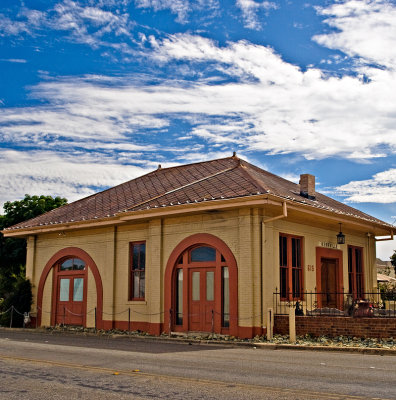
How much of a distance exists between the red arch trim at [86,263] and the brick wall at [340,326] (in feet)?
25.6

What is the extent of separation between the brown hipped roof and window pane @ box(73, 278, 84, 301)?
253cm

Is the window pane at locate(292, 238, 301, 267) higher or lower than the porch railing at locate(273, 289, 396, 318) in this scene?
higher

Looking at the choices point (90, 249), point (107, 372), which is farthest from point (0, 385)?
point (90, 249)

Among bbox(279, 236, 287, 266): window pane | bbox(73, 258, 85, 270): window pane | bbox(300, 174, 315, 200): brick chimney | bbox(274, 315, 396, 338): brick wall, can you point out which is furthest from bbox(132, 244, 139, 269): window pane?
bbox(300, 174, 315, 200): brick chimney

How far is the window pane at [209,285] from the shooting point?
61.5 feet

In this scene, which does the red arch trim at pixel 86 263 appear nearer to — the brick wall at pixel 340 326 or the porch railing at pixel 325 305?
the porch railing at pixel 325 305

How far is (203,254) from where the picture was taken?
1917 centimetres

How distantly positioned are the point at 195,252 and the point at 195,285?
1.10 m

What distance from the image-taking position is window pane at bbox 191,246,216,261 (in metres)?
18.9

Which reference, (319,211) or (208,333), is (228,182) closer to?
(319,211)

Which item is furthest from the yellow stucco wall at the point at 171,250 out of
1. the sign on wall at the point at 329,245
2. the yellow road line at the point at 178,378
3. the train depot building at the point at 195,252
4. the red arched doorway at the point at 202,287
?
the yellow road line at the point at 178,378

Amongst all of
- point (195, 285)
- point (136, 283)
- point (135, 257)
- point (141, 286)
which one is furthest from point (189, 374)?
point (135, 257)

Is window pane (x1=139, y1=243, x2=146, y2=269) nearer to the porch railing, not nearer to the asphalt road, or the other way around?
the porch railing

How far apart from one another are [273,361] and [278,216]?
18.9 feet
